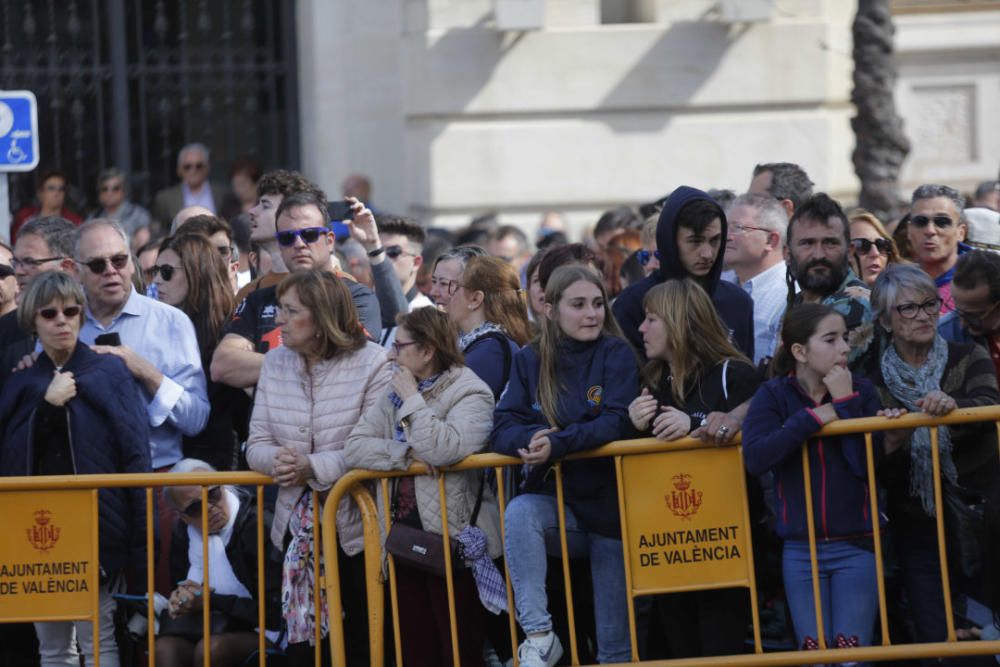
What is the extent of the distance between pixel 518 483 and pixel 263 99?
27.9ft

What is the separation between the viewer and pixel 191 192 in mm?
13156

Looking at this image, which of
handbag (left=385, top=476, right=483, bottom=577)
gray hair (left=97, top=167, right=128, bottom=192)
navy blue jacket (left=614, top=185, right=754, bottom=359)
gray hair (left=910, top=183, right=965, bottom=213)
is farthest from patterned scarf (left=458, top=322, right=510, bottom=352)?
gray hair (left=97, top=167, right=128, bottom=192)

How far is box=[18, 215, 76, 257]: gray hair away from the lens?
8.60m

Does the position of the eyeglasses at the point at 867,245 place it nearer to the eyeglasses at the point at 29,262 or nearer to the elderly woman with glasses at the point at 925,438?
the elderly woman with glasses at the point at 925,438

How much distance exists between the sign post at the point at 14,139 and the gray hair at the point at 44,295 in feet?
5.94

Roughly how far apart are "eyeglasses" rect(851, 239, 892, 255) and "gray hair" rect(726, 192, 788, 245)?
1.10 feet

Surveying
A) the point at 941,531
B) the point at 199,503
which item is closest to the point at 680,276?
the point at 941,531

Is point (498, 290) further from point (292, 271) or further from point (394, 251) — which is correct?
point (394, 251)

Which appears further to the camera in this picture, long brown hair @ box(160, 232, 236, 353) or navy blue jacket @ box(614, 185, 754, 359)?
long brown hair @ box(160, 232, 236, 353)

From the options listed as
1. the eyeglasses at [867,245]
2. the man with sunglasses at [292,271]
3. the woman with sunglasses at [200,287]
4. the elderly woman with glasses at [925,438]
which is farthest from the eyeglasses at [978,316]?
the woman with sunglasses at [200,287]

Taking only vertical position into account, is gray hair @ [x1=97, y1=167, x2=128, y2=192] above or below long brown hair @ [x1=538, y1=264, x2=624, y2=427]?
above

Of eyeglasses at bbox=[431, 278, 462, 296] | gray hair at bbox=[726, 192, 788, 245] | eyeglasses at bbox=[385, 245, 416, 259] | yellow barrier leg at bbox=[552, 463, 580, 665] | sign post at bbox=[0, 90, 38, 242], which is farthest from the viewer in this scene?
eyeglasses at bbox=[385, 245, 416, 259]

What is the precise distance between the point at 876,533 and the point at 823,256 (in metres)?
1.27

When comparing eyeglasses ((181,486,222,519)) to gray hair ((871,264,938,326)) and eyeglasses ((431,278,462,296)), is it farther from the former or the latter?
gray hair ((871,264,938,326))
